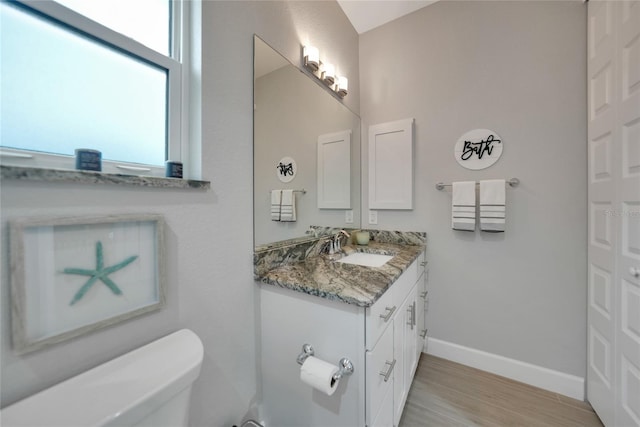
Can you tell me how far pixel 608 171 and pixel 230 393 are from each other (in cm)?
217

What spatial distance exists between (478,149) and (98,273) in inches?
85.4

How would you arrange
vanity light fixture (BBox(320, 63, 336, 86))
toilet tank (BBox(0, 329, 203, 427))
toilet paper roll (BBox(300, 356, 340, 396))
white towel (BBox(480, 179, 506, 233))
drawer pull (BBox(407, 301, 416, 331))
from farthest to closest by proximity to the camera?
vanity light fixture (BBox(320, 63, 336, 86)), white towel (BBox(480, 179, 506, 233)), drawer pull (BBox(407, 301, 416, 331)), toilet paper roll (BBox(300, 356, 340, 396)), toilet tank (BBox(0, 329, 203, 427))

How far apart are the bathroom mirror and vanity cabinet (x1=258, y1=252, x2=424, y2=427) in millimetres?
405

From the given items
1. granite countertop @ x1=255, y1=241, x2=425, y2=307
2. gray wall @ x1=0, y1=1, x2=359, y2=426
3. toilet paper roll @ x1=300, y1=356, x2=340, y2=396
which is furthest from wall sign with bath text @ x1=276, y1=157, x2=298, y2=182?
toilet paper roll @ x1=300, y1=356, x2=340, y2=396

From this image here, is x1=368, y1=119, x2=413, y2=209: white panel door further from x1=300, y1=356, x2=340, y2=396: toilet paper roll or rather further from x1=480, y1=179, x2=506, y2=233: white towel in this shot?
x1=300, y1=356, x2=340, y2=396: toilet paper roll

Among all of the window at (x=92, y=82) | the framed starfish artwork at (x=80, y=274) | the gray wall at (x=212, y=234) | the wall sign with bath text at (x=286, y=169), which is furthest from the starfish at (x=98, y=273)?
the wall sign with bath text at (x=286, y=169)

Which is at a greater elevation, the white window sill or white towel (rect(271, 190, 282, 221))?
the white window sill

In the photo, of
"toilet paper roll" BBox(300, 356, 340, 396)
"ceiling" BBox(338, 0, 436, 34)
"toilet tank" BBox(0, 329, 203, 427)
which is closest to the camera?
"toilet tank" BBox(0, 329, 203, 427)

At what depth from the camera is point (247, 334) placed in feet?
3.78

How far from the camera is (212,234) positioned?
1.00 metres

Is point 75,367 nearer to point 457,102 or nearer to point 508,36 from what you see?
point 457,102

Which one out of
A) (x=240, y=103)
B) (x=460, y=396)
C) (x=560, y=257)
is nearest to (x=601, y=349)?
(x=560, y=257)

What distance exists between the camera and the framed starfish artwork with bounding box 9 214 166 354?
59 cm

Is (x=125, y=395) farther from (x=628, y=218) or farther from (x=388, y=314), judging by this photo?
(x=628, y=218)
